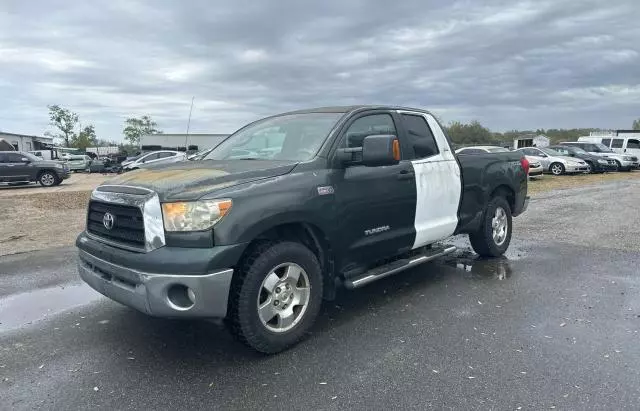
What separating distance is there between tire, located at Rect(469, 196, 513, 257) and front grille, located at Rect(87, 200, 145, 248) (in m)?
4.23

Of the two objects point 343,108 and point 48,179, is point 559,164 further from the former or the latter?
point 48,179

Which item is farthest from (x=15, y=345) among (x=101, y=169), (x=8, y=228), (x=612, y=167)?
(x=101, y=169)

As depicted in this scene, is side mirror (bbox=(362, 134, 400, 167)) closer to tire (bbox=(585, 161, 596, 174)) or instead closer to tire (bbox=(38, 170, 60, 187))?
tire (bbox=(38, 170, 60, 187))

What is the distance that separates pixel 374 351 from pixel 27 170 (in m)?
22.1

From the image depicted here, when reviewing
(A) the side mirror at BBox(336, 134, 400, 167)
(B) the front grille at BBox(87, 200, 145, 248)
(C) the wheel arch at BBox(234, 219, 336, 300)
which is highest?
(A) the side mirror at BBox(336, 134, 400, 167)

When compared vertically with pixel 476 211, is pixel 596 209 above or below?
below

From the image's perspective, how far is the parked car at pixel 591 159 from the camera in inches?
1000

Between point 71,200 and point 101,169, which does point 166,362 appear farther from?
point 101,169

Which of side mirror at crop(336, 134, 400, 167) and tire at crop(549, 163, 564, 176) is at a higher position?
side mirror at crop(336, 134, 400, 167)

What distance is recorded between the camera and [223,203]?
3334mm

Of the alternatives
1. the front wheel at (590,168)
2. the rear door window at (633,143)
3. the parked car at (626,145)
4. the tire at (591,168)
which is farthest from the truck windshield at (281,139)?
the rear door window at (633,143)

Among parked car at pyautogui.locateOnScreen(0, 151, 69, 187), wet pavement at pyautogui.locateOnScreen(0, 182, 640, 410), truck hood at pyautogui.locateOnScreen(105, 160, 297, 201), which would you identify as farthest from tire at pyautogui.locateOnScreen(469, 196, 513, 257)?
parked car at pyautogui.locateOnScreen(0, 151, 69, 187)

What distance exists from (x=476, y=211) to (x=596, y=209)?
23.7ft

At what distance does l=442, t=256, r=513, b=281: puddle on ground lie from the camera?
574 centimetres
